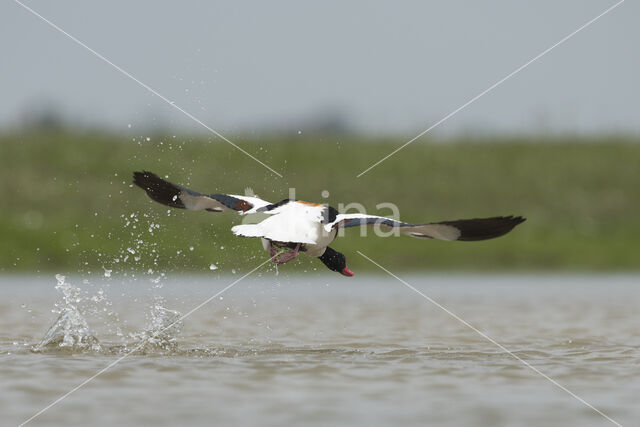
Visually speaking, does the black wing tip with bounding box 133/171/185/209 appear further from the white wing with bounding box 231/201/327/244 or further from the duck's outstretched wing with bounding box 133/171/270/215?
the white wing with bounding box 231/201/327/244

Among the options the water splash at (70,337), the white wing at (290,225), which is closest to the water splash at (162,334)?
the water splash at (70,337)

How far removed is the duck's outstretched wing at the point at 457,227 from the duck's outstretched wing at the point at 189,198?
127cm

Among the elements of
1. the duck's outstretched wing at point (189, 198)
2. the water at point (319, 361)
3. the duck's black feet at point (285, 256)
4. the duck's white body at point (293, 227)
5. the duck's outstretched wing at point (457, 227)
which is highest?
the duck's outstretched wing at point (189, 198)

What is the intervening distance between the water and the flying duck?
3.10 ft

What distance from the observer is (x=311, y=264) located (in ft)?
72.0

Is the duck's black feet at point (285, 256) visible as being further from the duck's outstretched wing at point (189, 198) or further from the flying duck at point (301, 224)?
the duck's outstretched wing at point (189, 198)

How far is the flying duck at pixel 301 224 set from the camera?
343 inches

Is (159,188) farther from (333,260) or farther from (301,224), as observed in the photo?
(333,260)

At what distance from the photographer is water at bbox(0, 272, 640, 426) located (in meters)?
7.13

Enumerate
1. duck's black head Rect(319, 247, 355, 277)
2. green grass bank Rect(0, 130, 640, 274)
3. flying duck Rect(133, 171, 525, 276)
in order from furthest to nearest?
1. green grass bank Rect(0, 130, 640, 274)
2. duck's black head Rect(319, 247, 355, 277)
3. flying duck Rect(133, 171, 525, 276)

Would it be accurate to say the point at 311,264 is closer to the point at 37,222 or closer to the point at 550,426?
the point at 37,222

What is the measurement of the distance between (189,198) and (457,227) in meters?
2.78

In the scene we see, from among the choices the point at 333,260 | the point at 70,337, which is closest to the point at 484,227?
the point at 333,260

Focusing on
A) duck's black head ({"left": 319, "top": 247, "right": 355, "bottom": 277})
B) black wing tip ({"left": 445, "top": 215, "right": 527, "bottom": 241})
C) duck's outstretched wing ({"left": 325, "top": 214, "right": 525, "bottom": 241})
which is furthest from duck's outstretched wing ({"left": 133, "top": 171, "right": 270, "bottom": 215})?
black wing tip ({"left": 445, "top": 215, "right": 527, "bottom": 241})
